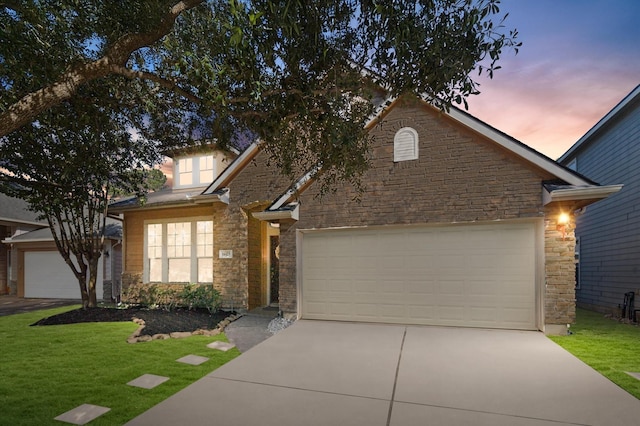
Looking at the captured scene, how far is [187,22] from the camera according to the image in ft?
21.3

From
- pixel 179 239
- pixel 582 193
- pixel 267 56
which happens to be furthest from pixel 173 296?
pixel 582 193

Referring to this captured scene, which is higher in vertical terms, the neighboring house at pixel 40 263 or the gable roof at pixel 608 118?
the gable roof at pixel 608 118

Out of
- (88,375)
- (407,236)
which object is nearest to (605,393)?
(407,236)

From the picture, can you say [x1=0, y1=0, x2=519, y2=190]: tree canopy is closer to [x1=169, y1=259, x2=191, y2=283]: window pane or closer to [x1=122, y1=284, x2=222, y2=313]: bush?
[x1=122, y1=284, x2=222, y2=313]: bush

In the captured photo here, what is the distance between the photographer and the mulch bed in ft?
27.4

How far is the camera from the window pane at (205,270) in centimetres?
1150

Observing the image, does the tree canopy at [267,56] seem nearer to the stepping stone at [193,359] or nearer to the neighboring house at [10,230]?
the stepping stone at [193,359]

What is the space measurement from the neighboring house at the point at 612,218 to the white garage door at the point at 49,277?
19.5 metres

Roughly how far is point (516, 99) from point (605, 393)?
10.4m

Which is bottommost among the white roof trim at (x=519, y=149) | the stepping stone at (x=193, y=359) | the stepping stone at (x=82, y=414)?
the stepping stone at (x=193, y=359)

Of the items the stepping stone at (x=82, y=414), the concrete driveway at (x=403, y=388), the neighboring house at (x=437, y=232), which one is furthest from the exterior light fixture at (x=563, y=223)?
the stepping stone at (x=82, y=414)

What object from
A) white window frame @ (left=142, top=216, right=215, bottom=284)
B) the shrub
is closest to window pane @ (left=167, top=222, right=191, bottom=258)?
white window frame @ (left=142, top=216, right=215, bottom=284)

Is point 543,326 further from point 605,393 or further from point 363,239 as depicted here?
point 363,239

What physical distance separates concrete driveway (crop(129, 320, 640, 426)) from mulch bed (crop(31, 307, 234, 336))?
2.90 m
